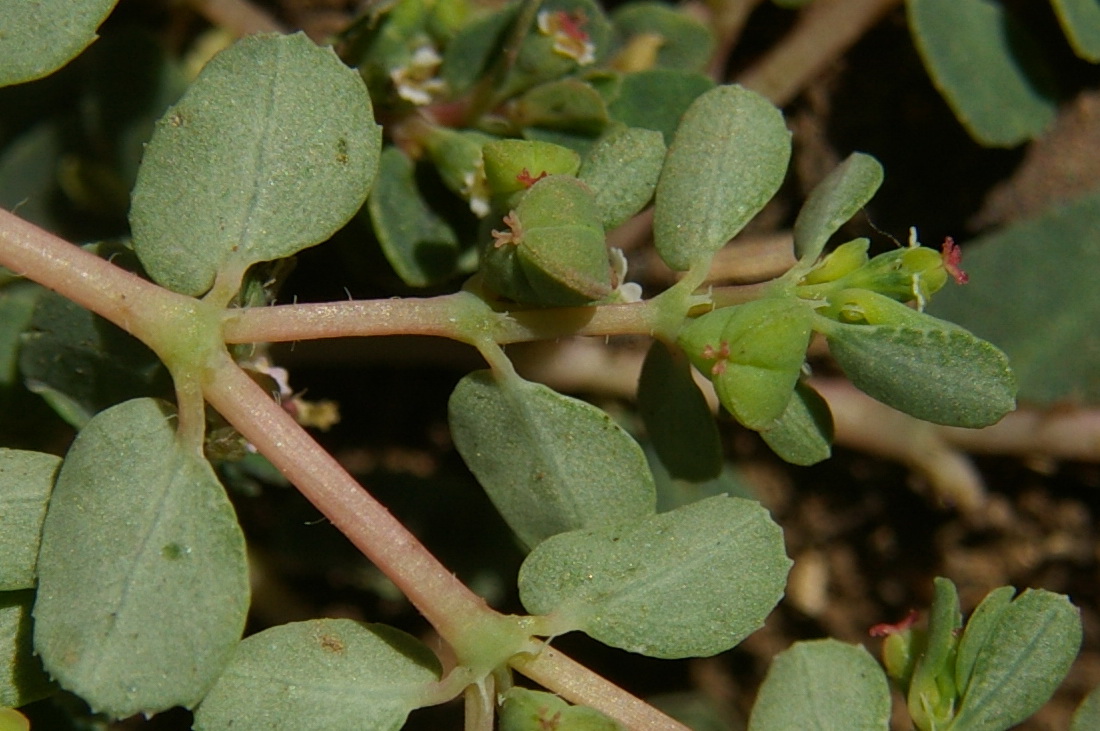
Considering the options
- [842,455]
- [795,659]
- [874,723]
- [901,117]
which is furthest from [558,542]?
[901,117]

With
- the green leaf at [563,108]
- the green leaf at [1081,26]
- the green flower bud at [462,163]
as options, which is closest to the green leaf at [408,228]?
the green flower bud at [462,163]

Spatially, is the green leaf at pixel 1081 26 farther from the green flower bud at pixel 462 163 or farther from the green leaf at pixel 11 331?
the green leaf at pixel 11 331

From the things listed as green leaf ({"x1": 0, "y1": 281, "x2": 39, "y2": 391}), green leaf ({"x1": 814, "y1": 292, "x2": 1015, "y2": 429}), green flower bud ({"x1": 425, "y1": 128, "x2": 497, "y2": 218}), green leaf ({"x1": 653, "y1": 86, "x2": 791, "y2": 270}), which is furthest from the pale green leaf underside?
green leaf ({"x1": 0, "y1": 281, "x2": 39, "y2": 391})

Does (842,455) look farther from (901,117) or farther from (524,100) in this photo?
(524,100)

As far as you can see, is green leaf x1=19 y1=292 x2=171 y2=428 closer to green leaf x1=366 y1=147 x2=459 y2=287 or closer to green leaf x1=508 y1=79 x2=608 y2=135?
green leaf x1=366 y1=147 x2=459 y2=287

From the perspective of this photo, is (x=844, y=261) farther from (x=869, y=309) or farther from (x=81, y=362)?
(x=81, y=362)
